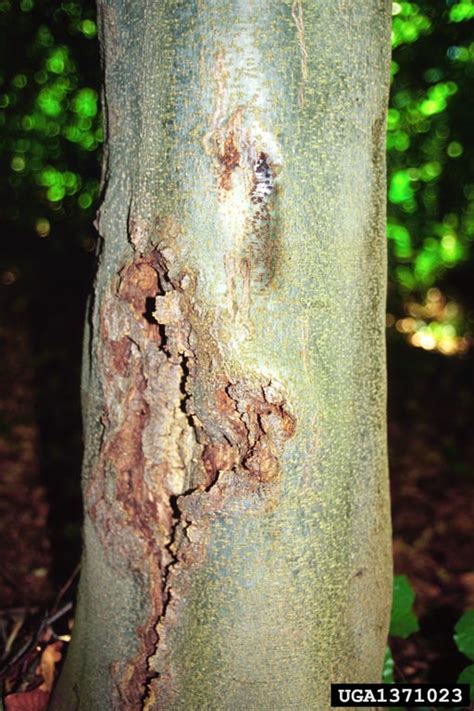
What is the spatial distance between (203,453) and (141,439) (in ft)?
0.45

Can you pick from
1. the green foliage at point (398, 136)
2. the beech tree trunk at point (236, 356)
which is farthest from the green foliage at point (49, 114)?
the beech tree trunk at point (236, 356)

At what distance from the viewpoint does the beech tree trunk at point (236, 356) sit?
0.98 meters

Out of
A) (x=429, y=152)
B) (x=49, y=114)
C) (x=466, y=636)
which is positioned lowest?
(x=466, y=636)

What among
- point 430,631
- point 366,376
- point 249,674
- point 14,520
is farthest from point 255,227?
point 14,520

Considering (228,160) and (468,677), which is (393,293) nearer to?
(468,677)

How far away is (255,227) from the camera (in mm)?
992

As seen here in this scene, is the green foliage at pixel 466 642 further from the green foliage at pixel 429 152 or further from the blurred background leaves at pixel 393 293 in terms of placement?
the green foliage at pixel 429 152

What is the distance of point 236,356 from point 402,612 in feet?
4.52

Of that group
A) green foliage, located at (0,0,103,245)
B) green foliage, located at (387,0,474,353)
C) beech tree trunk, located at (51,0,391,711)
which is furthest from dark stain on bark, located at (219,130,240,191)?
green foliage, located at (0,0,103,245)

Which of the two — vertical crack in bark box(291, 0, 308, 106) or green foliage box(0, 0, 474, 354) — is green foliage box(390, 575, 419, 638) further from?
green foliage box(0, 0, 474, 354)

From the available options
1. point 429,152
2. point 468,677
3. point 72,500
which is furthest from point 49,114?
point 468,677

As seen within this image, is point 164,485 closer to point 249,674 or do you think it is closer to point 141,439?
point 141,439

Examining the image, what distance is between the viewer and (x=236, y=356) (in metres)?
1.02

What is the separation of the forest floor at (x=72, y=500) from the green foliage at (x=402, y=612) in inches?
7.2
